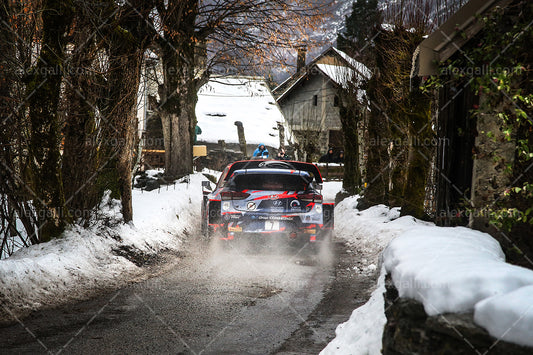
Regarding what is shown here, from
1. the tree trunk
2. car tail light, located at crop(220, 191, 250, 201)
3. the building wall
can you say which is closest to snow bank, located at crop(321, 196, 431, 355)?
car tail light, located at crop(220, 191, 250, 201)

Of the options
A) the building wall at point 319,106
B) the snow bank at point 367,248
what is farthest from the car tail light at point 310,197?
the building wall at point 319,106

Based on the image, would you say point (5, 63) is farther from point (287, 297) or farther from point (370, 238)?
point (370, 238)

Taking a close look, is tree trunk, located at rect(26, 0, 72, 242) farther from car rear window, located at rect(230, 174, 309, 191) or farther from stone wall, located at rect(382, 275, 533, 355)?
stone wall, located at rect(382, 275, 533, 355)

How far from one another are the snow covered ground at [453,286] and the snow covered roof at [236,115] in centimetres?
3299

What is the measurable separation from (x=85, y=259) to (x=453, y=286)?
20.1 feet

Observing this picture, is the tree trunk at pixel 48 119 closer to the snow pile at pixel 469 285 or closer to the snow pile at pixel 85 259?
the snow pile at pixel 85 259

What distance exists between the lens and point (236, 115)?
4228cm

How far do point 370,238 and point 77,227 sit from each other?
646 cm

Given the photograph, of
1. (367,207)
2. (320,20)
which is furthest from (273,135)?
(367,207)

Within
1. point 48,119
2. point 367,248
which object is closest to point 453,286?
point 48,119

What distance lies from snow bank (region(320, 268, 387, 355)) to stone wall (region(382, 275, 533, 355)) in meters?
0.67

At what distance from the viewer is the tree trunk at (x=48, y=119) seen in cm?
744

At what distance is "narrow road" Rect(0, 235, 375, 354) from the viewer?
484 cm

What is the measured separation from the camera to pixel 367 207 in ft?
54.0
